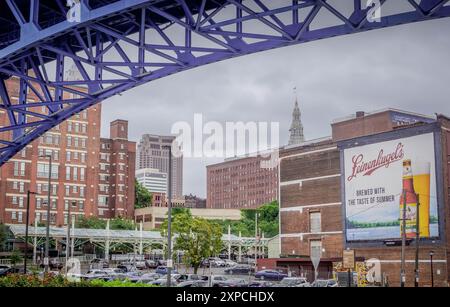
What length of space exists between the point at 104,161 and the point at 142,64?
7786cm

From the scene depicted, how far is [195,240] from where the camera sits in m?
50.8

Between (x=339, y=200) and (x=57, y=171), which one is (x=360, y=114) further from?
(x=57, y=171)

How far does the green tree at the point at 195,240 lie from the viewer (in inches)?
1986

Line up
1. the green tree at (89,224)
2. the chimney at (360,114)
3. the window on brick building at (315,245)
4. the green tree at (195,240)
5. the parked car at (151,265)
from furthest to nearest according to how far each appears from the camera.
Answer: the green tree at (89,224), the parked car at (151,265), the chimney at (360,114), the window on brick building at (315,245), the green tree at (195,240)

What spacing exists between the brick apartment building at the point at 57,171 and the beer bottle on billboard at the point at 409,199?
44.6 metres

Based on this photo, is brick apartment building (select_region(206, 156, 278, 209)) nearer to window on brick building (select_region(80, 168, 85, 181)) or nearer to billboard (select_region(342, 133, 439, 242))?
billboard (select_region(342, 133, 439, 242))

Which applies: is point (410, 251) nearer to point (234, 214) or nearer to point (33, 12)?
point (33, 12)

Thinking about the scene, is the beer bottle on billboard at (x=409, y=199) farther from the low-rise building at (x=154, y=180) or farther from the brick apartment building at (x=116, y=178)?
the low-rise building at (x=154, y=180)

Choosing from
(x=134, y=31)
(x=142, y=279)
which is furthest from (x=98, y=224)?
(x=134, y=31)

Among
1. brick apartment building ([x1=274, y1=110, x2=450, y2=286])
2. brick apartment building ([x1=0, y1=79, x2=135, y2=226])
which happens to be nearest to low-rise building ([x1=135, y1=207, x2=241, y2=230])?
brick apartment building ([x1=0, y1=79, x2=135, y2=226])

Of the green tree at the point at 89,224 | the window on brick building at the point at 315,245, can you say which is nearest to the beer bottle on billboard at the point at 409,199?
the window on brick building at the point at 315,245

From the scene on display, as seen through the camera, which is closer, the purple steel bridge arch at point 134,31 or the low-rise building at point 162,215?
the purple steel bridge arch at point 134,31

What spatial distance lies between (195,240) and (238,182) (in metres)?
19.3

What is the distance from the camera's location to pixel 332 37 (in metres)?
20.8
